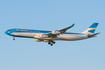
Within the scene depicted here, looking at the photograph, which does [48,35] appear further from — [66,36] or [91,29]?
[91,29]

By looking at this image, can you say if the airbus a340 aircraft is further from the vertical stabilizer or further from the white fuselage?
the vertical stabilizer

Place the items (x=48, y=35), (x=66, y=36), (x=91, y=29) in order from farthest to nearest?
(x=91, y=29) < (x=66, y=36) < (x=48, y=35)

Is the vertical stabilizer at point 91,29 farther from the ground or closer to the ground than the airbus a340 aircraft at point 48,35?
farther from the ground

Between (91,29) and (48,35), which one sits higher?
(91,29)

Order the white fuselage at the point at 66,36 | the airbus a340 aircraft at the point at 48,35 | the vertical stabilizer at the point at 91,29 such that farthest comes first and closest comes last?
the vertical stabilizer at the point at 91,29 < the white fuselage at the point at 66,36 < the airbus a340 aircraft at the point at 48,35

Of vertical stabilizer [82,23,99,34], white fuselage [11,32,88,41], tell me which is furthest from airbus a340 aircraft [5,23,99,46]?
vertical stabilizer [82,23,99,34]

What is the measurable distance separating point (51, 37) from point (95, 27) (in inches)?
687

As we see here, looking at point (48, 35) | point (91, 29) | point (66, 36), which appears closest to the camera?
point (48, 35)

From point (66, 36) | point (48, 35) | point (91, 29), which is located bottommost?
point (66, 36)

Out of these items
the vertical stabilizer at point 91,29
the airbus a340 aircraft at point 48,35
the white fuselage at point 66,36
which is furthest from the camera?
the vertical stabilizer at point 91,29

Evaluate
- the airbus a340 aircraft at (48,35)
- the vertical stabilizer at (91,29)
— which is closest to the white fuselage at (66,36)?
the airbus a340 aircraft at (48,35)

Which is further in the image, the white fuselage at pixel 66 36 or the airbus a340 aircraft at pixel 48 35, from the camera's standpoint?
the white fuselage at pixel 66 36

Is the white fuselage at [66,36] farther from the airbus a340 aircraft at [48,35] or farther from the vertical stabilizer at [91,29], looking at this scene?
the vertical stabilizer at [91,29]

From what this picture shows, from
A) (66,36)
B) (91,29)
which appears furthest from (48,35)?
(91,29)
